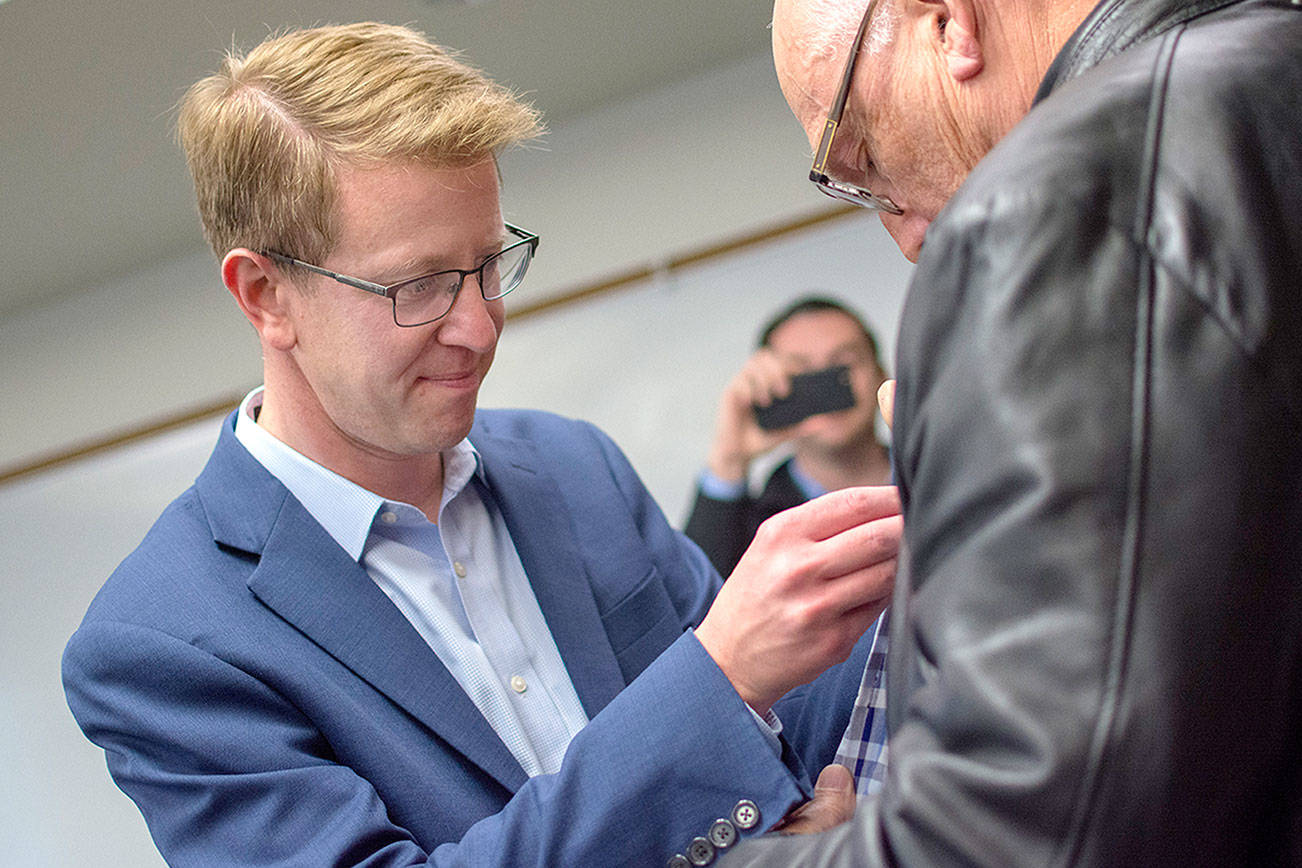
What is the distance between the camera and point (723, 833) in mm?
987

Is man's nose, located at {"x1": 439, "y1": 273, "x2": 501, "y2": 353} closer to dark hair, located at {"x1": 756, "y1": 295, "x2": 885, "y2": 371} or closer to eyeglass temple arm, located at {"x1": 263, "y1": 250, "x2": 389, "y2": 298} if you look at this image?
eyeglass temple arm, located at {"x1": 263, "y1": 250, "x2": 389, "y2": 298}

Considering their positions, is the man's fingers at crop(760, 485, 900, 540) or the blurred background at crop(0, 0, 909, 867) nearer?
the man's fingers at crop(760, 485, 900, 540)

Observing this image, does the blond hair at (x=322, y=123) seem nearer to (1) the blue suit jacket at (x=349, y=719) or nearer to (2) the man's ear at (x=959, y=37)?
(1) the blue suit jacket at (x=349, y=719)

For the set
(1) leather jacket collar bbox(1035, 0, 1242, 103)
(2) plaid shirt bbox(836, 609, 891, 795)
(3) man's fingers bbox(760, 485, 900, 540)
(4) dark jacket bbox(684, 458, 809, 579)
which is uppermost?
(1) leather jacket collar bbox(1035, 0, 1242, 103)

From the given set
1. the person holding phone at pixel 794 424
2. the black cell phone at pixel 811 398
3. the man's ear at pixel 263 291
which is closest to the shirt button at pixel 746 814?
the man's ear at pixel 263 291

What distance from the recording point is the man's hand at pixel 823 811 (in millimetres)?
988

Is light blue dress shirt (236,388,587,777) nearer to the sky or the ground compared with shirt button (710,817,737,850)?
nearer to the sky

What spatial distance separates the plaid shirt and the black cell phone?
2.15m

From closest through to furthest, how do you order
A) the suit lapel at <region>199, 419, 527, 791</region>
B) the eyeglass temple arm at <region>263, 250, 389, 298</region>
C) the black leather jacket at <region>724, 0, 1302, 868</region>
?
the black leather jacket at <region>724, 0, 1302, 868</region>
the suit lapel at <region>199, 419, 527, 791</region>
the eyeglass temple arm at <region>263, 250, 389, 298</region>

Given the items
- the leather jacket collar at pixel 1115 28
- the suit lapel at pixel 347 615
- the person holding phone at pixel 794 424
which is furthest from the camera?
the person holding phone at pixel 794 424

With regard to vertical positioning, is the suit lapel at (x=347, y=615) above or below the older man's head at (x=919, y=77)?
below

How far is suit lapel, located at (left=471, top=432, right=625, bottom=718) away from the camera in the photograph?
146cm

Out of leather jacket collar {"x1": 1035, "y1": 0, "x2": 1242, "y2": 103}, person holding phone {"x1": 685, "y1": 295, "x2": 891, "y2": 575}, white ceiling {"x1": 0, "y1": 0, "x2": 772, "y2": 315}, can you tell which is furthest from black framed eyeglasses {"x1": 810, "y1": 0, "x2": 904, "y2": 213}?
person holding phone {"x1": 685, "y1": 295, "x2": 891, "y2": 575}

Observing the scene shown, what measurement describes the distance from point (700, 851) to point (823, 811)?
0.11m
